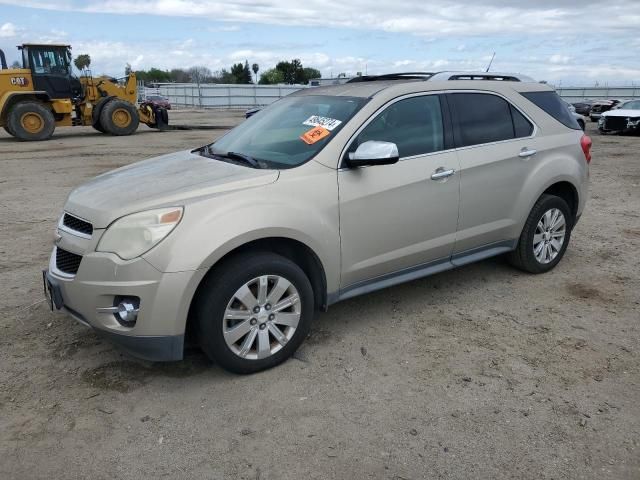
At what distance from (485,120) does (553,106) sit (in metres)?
0.97

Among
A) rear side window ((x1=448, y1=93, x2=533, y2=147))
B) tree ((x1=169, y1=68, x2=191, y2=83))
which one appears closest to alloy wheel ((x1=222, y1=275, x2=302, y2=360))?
rear side window ((x1=448, y1=93, x2=533, y2=147))

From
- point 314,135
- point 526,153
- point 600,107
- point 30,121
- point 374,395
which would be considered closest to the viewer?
point 374,395

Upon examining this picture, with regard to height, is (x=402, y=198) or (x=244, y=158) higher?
(x=244, y=158)

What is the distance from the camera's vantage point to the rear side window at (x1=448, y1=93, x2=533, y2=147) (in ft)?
14.5

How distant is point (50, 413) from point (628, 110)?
22199mm

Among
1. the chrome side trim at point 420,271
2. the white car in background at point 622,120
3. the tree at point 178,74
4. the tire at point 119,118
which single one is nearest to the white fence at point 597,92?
the white car in background at point 622,120

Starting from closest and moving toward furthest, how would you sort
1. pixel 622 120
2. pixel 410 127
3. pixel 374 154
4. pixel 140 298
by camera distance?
1. pixel 140 298
2. pixel 374 154
3. pixel 410 127
4. pixel 622 120

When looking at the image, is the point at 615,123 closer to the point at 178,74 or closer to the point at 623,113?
the point at 623,113

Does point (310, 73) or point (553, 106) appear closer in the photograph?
point (553, 106)

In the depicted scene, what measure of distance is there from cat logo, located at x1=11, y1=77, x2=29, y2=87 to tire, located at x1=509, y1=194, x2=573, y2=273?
56.8ft

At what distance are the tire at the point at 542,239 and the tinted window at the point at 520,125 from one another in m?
0.59

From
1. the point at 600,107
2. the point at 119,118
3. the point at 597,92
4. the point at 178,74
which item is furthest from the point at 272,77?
the point at 119,118

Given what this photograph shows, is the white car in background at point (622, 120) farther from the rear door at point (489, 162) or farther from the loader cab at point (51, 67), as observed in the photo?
the loader cab at point (51, 67)

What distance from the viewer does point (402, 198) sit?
397 cm
